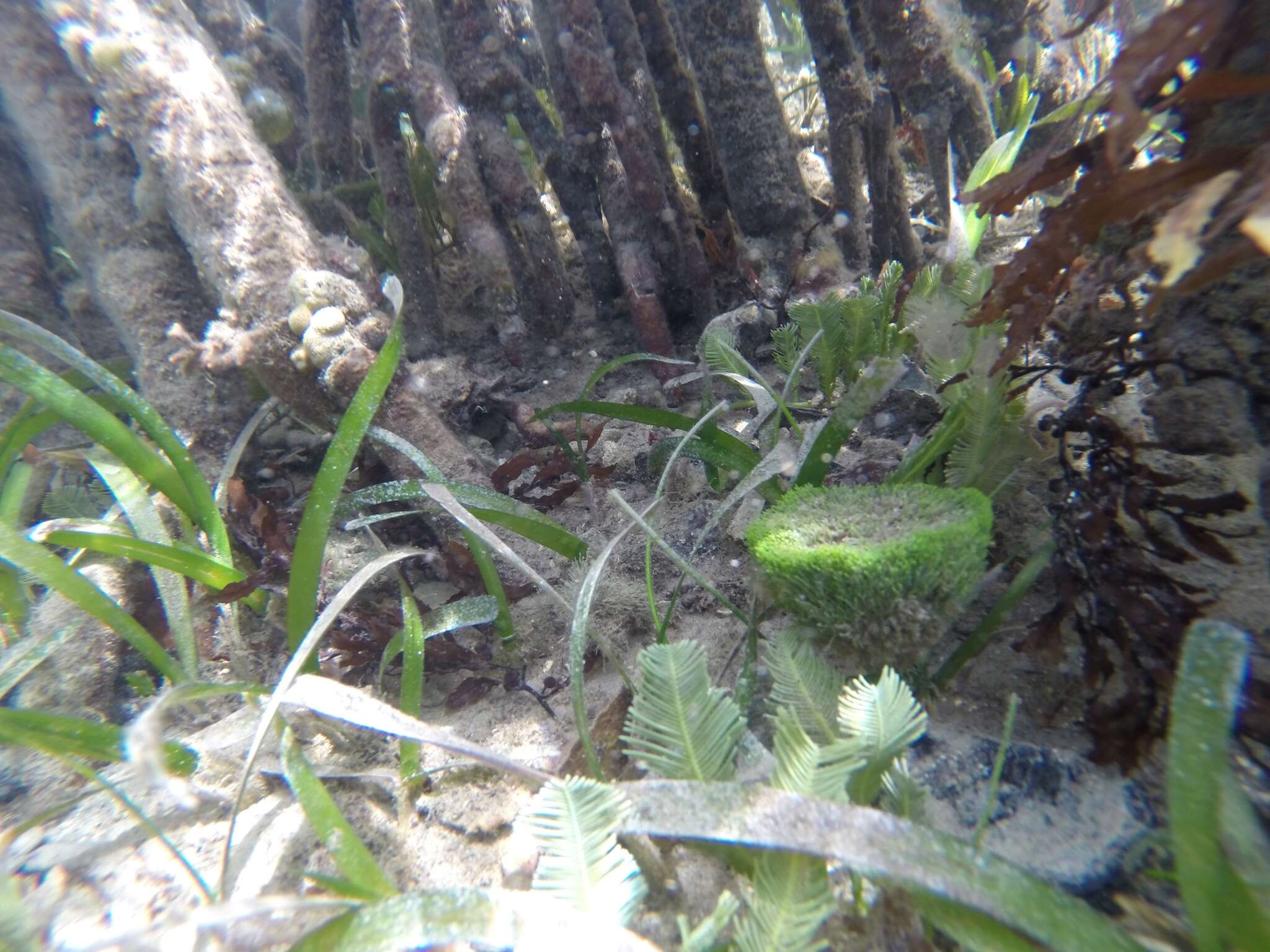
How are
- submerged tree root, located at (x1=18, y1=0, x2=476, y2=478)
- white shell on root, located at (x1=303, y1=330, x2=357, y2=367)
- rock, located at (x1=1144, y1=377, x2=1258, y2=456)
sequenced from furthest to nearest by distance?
submerged tree root, located at (x1=18, y1=0, x2=476, y2=478) → white shell on root, located at (x1=303, y1=330, x2=357, y2=367) → rock, located at (x1=1144, y1=377, x2=1258, y2=456)

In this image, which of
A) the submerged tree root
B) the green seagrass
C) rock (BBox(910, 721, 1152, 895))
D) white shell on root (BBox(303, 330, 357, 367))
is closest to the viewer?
rock (BBox(910, 721, 1152, 895))

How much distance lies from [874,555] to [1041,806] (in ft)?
2.03

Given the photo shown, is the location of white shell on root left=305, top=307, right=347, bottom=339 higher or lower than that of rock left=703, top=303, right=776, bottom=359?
higher

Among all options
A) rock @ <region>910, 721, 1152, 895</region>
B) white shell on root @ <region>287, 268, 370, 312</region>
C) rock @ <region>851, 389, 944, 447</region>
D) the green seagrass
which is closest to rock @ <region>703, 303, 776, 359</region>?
rock @ <region>851, 389, 944, 447</region>

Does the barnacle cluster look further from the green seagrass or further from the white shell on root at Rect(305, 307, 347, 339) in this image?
the green seagrass

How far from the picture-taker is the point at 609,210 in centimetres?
353

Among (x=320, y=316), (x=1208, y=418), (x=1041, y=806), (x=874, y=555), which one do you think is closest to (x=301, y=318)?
(x=320, y=316)

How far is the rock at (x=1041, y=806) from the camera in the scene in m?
1.13

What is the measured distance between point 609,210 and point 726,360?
1.54 meters

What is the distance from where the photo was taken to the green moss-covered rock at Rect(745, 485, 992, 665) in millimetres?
1289

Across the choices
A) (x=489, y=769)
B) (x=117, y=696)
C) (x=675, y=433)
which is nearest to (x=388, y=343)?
(x=675, y=433)

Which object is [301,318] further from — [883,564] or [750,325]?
[883,564]

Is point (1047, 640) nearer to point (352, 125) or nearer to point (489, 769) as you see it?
point (489, 769)

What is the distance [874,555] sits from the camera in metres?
1.28
